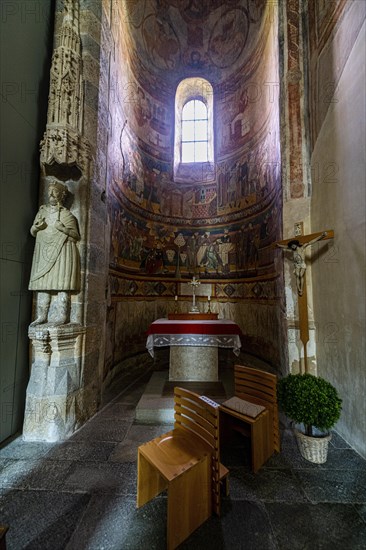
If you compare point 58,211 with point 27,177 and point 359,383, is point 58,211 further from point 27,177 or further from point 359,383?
point 359,383

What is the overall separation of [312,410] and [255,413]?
58 centimetres

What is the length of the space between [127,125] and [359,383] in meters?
6.80

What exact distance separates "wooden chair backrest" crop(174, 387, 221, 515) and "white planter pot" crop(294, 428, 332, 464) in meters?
1.25

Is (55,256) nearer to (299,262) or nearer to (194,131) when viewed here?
(299,262)

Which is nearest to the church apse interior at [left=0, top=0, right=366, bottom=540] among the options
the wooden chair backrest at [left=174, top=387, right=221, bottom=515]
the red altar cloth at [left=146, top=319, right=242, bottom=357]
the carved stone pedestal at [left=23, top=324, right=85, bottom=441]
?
the carved stone pedestal at [left=23, top=324, right=85, bottom=441]

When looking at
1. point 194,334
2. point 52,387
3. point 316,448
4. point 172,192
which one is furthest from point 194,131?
point 316,448

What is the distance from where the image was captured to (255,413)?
2.54 metres

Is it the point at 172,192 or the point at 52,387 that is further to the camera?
the point at 172,192

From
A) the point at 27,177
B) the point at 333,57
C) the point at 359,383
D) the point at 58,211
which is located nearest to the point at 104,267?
the point at 58,211

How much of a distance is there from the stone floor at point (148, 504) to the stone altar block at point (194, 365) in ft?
5.32

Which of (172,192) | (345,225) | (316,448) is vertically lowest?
(316,448)

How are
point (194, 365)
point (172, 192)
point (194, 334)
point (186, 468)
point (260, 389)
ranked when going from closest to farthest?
1. point (186, 468)
2. point (260, 389)
3. point (194, 334)
4. point (194, 365)
5. point (172, 192)

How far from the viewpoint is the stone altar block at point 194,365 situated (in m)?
4.50

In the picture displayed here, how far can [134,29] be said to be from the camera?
632 cm
